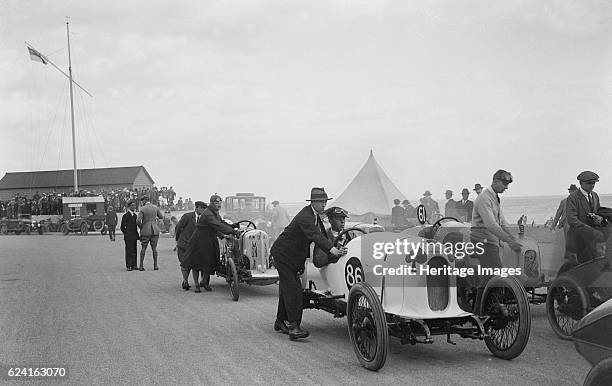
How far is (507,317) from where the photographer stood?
586cm

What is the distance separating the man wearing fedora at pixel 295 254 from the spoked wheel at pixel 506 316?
5.65 ft

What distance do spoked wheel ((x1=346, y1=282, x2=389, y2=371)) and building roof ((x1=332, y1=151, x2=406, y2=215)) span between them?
667 centimetres

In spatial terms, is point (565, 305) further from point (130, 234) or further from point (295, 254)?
point (130, 234)

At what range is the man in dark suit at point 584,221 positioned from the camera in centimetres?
695

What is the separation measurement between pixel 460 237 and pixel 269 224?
35.4ft

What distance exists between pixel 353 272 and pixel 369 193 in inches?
311

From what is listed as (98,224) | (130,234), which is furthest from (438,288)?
(98,224)

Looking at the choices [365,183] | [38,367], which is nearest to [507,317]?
[38,367]

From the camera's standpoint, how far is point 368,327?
5.74m

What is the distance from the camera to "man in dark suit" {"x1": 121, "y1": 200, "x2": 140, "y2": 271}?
14.9m

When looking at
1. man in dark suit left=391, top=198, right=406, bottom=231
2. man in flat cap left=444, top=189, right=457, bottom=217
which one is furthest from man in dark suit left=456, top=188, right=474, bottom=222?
man in dark suit left=391, top=198, right=406, bottom=231

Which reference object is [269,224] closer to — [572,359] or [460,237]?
[460,237]

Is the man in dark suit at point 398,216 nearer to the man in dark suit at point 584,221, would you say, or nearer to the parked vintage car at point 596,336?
the man in dark suit at point 584,221

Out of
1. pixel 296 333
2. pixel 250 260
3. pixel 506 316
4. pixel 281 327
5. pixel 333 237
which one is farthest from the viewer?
pixel 250 260
